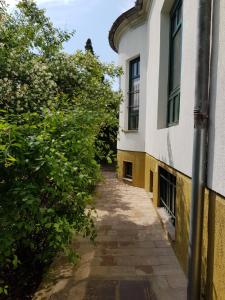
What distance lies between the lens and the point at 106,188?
10891 millimetres

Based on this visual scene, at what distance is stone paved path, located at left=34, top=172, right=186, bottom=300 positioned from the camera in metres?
3.56

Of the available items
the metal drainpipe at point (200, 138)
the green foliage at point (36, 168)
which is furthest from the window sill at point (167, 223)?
the metal drainpipe at point (200, 138)

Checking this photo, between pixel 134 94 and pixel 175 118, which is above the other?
pixel 134 94

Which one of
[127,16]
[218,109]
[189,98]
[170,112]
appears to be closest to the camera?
[218,109]

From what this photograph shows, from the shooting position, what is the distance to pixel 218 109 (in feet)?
8.58

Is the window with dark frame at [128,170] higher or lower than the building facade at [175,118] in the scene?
lower

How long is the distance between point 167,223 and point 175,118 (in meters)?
2.07

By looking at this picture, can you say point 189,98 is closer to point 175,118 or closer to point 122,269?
point 175,118

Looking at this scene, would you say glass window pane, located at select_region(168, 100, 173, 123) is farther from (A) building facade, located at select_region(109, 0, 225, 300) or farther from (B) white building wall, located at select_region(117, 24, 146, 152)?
(B) white building wall, located at select_region(117, 24, 146, 152)

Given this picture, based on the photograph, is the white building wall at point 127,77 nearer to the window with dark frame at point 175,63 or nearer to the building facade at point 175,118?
the building facade at point 175,118

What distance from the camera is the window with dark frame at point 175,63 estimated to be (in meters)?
5.41

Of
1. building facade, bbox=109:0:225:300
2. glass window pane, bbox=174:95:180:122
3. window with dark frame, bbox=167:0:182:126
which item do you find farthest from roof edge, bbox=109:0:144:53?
glass window pane, bbox=174:95:180:122

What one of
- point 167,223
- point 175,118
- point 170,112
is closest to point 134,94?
point 170,112

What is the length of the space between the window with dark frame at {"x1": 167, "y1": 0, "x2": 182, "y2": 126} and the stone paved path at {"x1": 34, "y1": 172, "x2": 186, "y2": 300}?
228cm
